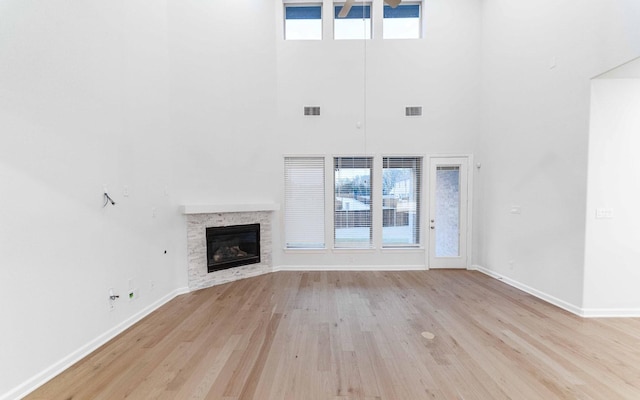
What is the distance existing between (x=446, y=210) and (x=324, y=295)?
306 cm

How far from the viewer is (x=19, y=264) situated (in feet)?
6.74

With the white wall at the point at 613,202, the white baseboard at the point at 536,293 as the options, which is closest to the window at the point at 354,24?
the white wall at the point at 613,202

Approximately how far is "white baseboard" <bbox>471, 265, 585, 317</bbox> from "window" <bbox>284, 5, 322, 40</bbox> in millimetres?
5604

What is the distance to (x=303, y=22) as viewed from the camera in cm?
538

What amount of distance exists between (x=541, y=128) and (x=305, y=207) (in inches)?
158

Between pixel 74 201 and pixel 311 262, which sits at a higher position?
pixel 74 201

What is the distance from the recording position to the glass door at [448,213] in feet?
17.3

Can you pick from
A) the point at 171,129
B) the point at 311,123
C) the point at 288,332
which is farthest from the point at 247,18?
the point at 288,332

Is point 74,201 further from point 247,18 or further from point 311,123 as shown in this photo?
point 247,18

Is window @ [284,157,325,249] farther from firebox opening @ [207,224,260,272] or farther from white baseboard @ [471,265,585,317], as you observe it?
white baseboard @ [471,265,585,317]

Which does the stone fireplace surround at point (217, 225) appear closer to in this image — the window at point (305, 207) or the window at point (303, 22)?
the window at point (305, 207)

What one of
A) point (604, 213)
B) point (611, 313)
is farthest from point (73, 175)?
point (611, 313)

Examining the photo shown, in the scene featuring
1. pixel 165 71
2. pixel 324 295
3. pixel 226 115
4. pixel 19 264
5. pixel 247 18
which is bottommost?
pixel 324 295

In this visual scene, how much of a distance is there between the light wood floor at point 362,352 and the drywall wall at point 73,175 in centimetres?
41
